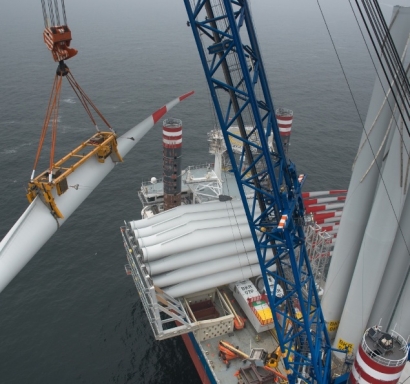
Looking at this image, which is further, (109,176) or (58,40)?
(109,176)

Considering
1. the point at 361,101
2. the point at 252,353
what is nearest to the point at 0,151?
the point at 252,353

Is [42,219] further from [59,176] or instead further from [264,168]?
[264,168]

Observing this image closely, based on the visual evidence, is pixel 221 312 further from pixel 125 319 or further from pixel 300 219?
pixel 300 219

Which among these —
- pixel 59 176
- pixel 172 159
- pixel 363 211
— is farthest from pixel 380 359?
pixel 172 159

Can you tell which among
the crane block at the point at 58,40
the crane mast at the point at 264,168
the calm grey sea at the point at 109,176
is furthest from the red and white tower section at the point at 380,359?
the calm grey sea at the point at 109,176

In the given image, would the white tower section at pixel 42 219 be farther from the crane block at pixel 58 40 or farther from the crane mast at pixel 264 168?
the crane block at pixel 58 40

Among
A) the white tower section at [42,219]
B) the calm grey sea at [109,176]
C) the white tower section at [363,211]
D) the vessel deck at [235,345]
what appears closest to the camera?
the white tower section at [42,219]
